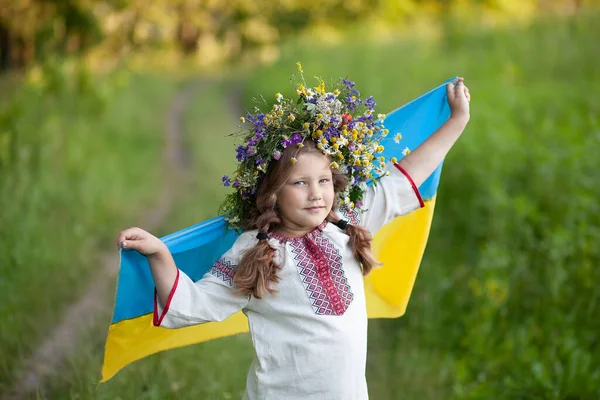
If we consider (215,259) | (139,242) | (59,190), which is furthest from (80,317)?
(139,242)

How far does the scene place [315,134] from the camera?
8.07 ft

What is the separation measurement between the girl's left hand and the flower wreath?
41cm

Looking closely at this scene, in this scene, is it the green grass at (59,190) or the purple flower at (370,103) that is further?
the green grass at (59,190)

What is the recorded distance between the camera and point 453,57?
1140 cm

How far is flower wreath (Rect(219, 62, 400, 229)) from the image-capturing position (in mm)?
2459

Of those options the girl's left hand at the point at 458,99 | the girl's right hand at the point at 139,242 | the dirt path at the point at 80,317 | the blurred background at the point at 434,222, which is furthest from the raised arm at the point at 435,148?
the dirt path at the point at 80,317

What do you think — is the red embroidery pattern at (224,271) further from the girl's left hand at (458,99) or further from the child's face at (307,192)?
the girl's left hand at (458,99)

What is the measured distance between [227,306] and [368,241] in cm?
57

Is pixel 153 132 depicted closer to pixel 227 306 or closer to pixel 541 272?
pixel 541 272

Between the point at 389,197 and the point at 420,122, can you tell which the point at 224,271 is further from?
the point at 420,122

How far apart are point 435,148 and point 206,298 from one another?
3.61ft

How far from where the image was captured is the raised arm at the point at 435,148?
2746 millimetres

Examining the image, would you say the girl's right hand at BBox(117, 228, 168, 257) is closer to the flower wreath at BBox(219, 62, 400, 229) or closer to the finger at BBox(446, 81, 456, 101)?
the flower wreath at BBox(219, 62, 400, 229)

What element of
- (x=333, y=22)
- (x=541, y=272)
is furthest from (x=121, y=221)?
(x=333, y=22)
